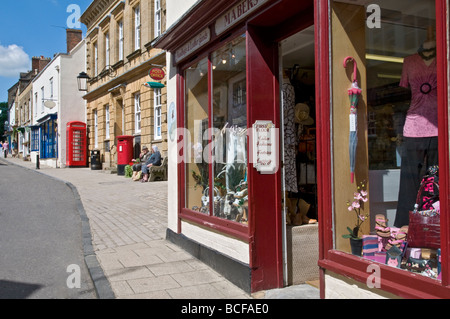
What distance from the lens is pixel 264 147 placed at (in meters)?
4.19

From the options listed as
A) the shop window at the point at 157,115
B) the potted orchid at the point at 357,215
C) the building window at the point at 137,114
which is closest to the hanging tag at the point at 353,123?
the potted orchid at the point at 357,215

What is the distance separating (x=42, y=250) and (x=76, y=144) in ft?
67.1

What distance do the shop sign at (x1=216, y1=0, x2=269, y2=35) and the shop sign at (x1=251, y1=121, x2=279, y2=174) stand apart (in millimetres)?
1204

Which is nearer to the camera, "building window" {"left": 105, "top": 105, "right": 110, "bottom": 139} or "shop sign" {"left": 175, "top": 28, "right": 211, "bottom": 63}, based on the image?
"shop sign" {"left": 175, "top": 28, "right": 211, "bottom": 63}

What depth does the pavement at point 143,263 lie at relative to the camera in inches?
161

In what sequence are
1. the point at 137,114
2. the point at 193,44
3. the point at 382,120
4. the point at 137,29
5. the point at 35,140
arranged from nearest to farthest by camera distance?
the point at 382,120
the point at 193,44
the point at 137,29
the point at 137,114
the point at 35,140

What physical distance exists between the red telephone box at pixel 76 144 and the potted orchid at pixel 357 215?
23984 millimetres

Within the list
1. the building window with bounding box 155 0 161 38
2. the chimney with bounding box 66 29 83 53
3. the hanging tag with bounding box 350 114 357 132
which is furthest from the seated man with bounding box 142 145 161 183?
the chimney with bounding box 66 29 83 53

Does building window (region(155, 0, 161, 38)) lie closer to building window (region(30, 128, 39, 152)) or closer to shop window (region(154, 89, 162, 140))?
shop window (region(154, 89, 162, 140))

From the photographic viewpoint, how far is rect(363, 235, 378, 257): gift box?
307cm

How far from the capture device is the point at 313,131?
4906mm

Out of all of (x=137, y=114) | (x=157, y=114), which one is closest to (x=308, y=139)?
(x=157, y=114)

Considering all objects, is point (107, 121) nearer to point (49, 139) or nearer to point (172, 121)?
point (49, 139)

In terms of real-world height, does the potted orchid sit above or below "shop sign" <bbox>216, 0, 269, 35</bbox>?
below
